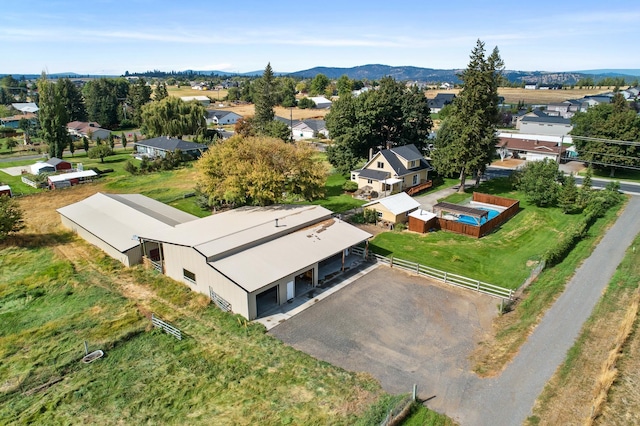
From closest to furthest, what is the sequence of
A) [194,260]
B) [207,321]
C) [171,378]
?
1. [171,378]
2. [207,321]
3. [194,260]

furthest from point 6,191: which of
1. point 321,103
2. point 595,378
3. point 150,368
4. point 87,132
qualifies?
point 321,103

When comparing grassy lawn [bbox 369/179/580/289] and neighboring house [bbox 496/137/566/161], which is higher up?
neighboring house [bbox 496/137/566/161]

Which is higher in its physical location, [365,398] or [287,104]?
[287,104]

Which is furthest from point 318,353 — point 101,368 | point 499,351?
point 101,368

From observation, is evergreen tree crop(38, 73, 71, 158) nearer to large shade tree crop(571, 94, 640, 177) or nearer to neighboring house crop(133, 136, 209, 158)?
neighboring house crop(133, 136, 209, 158)

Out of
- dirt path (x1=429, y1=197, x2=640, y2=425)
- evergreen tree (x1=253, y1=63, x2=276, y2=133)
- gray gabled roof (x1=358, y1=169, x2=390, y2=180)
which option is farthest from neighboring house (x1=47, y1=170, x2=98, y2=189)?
dirt path (x1=429, y1=197, x2=640, y2=425)

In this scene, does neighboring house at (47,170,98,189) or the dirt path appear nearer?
the dirt path

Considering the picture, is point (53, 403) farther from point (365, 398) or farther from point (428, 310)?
point (428, 310)

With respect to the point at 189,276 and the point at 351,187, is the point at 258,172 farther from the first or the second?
the point at 351,187
